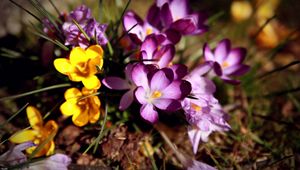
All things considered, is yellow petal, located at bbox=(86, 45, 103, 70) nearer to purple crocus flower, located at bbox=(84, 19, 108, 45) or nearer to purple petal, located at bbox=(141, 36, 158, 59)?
purple crocus flower, located at bbox=(84, 19, 108, 45)

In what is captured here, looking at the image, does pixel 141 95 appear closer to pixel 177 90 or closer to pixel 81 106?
pixel 177 90

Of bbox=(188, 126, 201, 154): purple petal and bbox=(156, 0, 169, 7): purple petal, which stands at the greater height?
bbox=(156, 0, 169, 7): purple petal

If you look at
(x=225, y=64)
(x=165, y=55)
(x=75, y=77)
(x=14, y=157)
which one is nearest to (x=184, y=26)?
(x=165, y=55)

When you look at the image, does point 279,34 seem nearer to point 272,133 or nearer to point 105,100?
point 272,133

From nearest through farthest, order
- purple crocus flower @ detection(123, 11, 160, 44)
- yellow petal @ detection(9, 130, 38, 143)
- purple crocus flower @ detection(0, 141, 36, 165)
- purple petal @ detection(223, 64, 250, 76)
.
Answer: purple crocus flower @ detection(0, 141, 36, 165), yellow petal @ detection(9, 130, 38, 143), purple crocus flower @ detection(123, 11, 160, 44), purple petal @ detection(223, 64, 250, 76)

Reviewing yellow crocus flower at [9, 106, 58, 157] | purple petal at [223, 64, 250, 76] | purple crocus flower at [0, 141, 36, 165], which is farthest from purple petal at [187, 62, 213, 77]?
purple crocus flower at [0, 141, 36, 165]

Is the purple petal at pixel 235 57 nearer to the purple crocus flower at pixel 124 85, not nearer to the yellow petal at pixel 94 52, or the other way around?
the purple crocus flower at pixel 124 85
